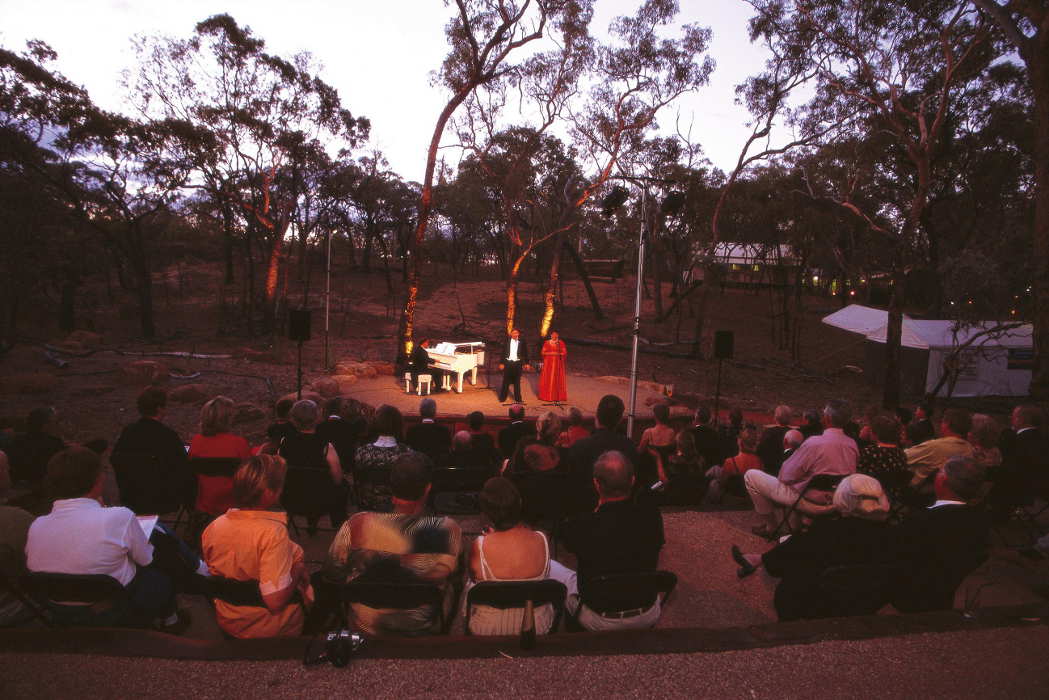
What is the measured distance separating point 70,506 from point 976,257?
15641 millimetres

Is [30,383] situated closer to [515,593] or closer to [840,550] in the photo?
[515,593]

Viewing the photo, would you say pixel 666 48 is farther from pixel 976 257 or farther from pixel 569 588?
pixel 569 588

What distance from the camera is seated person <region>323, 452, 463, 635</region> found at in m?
2.44

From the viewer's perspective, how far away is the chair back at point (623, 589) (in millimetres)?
2508

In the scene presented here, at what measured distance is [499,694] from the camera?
2312 millimetres

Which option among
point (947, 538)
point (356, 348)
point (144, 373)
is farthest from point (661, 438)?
point (356, 348)

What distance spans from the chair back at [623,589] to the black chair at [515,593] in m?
0.18

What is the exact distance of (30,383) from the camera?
1059 cm

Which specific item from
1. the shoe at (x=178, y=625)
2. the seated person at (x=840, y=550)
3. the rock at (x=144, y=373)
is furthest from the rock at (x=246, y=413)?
the seated person at (x=840, y=550)

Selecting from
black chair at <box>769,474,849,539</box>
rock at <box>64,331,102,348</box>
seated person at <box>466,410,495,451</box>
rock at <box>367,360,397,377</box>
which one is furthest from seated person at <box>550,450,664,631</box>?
rock at <box>64,331,102,348</box>

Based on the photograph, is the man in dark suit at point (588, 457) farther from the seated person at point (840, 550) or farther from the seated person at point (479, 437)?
the seated person at point (840, 550)

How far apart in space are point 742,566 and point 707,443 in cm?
189

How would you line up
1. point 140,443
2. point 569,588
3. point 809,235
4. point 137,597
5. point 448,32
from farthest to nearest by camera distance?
point 809,235 < point 448,32 < point 140,443 < point 569,588 < point 137,597

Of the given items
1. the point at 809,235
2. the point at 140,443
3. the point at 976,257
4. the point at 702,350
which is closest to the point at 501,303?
the point at 702,350
